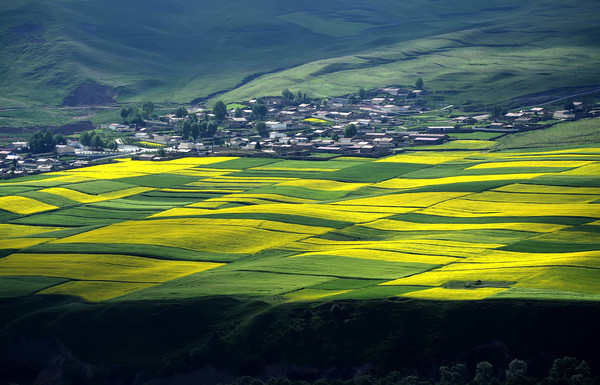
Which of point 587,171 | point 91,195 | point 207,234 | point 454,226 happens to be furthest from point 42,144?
point 454,226

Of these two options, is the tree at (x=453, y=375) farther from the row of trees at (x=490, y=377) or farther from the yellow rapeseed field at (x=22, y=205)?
the yellow rapeseed field at (x=22, y=205)

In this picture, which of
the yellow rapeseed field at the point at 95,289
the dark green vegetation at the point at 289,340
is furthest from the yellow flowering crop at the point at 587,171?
the yellow rapeseed field at the point at 95,289

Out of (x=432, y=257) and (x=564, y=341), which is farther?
(x=432, y=257)

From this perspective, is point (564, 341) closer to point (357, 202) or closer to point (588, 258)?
point (588, 258)

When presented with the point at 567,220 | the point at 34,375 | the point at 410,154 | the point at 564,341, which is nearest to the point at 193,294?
the point at 34,375

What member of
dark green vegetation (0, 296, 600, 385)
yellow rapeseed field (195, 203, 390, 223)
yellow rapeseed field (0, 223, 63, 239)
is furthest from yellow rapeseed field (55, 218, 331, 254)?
dark green vegetation (0, 296, 600, 385)

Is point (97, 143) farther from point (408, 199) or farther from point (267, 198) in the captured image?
point (408, 199)
